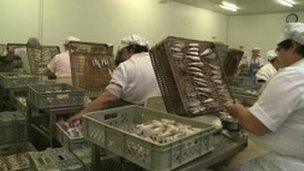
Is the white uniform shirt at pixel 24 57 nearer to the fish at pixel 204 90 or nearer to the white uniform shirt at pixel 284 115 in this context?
the fish at pixel 204 90

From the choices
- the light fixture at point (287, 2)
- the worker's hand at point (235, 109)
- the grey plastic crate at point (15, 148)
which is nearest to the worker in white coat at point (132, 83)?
the grey plastic crate at point (15, 148)

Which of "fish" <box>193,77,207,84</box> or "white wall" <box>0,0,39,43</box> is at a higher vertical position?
"white wall" <box>0,0,39,43</box>

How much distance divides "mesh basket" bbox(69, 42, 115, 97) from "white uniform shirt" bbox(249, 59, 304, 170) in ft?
6.45

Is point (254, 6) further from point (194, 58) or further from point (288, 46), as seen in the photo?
point (288, 46)

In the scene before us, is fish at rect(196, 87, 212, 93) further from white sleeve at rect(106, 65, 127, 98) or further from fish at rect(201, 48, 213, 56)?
white sleeve at rect(106, 65, 127, 98)

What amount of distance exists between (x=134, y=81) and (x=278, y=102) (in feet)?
4.18

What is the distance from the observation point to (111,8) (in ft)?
25.2

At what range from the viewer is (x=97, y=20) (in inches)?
292

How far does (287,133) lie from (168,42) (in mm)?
781

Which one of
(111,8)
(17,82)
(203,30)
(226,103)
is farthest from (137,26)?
(226,103)

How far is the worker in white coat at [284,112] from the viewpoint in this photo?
4.73 ft

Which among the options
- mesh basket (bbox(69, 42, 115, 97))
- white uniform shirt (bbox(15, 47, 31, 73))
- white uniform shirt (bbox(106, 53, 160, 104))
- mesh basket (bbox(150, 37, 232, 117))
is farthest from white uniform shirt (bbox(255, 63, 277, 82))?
white uniform shirt (bbox(15, 47, 31, 73))

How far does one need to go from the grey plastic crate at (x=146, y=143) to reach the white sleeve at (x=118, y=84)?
70 cm

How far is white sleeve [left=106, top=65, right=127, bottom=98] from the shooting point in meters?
2.43
